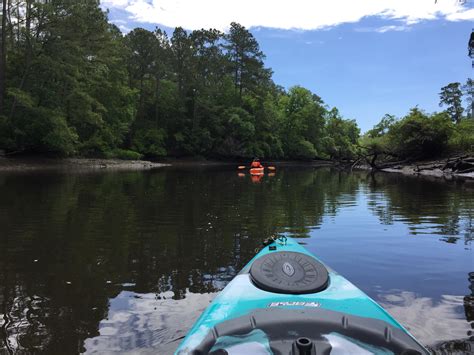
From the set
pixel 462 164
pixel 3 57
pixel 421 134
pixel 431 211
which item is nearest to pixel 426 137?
pixel 421 134

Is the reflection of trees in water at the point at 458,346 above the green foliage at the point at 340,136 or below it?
below

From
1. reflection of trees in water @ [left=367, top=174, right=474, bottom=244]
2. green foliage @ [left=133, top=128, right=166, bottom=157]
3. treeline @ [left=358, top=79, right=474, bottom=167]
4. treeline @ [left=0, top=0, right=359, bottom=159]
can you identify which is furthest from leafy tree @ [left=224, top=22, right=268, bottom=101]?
reflection of trees in water @ [left=367, top=174, right=474, bottom=244]

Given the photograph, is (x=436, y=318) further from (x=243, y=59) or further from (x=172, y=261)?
(x=243, y=59)

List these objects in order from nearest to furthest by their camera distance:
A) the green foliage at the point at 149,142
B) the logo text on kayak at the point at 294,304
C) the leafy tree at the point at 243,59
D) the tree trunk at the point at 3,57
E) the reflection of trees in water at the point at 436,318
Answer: the logo text on kayak at the point at 294,304 → the reflection of trees in water at the point at 436,318 → the tree trunk at the point at 3,57 → the green foliage at the point at 149,142 → the leafy tree at the point at 243,59

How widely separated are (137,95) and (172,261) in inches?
2138

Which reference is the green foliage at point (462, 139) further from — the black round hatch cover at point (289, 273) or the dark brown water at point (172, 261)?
the black round hatch cover at point (289, 273)

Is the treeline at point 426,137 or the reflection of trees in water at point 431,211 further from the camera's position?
the treeline at point 426,137

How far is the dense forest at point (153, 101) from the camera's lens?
3469cm

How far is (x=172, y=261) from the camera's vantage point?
7.35 metres

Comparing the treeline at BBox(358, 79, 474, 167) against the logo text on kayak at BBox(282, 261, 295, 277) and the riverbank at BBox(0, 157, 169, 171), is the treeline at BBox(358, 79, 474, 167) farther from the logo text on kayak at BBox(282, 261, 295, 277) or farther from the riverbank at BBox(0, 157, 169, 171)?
the logo text on kayak at BBox(282, 261, 295, 277)

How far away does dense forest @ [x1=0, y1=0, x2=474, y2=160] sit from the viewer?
114 feet

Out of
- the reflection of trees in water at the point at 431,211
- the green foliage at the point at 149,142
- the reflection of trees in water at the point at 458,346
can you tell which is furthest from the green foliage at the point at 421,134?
the reflection of trees in water at the point at 458,346

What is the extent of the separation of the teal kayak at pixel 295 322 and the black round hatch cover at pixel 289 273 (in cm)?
1

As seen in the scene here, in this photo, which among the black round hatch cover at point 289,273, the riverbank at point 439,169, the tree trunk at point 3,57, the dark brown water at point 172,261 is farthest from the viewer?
the tree trunk at point 3,57
